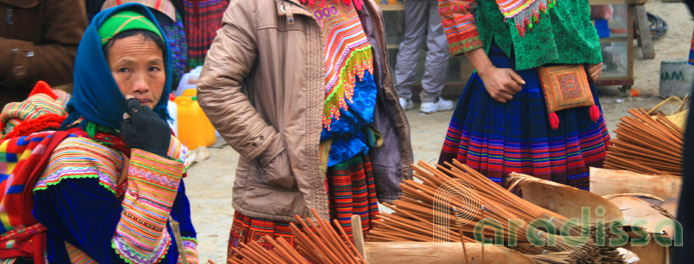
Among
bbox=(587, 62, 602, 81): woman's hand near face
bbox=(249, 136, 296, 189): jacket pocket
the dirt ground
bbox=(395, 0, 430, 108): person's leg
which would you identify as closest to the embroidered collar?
bbox=(587, 62, 602, 81): woman's hand near face

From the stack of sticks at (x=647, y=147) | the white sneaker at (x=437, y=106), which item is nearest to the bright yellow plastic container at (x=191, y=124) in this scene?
the white sneaker at (x=437, y=106)

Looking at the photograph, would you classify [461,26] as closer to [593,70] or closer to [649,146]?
[593,70]

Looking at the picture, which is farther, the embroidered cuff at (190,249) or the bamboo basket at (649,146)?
the embroidered cuff at (190,249)

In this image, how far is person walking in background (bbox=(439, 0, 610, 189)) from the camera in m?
2.57

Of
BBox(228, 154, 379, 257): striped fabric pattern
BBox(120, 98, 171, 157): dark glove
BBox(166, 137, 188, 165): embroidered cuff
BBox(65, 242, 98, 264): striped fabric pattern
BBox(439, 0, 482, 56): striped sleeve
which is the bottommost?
BBox(228, 154, 379, 257): striped fabric pattern

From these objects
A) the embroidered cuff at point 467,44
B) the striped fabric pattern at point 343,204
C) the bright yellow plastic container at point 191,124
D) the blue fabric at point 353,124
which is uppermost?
the embroidered cuff at point 467,44

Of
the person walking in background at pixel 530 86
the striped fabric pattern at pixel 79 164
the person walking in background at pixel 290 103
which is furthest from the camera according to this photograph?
the person walking in background at pixel 530 86

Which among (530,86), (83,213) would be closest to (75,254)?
(83,213)

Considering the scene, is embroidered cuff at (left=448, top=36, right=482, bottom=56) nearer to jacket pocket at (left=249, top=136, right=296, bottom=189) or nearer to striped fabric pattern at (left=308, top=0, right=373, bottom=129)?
striped fabric pattern at (left=308, top=0, right=373, bottom=129)

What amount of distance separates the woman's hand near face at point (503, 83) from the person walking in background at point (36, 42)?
1.68m

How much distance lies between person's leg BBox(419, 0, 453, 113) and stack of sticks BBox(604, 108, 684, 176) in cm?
508

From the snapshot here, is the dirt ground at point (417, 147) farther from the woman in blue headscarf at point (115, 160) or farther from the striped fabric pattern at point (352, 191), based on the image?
the woman in blue headscarf at point (115, 160)

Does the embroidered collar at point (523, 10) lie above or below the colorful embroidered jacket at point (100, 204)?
above

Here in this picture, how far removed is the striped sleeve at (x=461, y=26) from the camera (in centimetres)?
265
